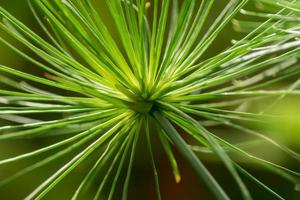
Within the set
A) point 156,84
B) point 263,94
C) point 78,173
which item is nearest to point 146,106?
point 156,84

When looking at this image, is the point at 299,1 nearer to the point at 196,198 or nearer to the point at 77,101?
the point at 77,101

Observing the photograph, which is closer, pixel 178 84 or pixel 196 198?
pixel 178 84

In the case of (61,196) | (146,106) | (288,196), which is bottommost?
(288,196)

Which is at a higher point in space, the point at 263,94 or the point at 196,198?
the point at 263,94

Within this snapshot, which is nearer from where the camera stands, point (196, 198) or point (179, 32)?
point (179, 32)

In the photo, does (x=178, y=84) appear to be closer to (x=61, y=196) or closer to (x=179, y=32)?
(x=179, y=32)

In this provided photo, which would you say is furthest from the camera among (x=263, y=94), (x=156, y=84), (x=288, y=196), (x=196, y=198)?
(x=196, y=198)

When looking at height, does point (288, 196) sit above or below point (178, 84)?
below

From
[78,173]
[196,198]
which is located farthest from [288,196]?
[78,173]

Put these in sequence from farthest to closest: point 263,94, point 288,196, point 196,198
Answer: point 196,198, point 288,196, point 263,94

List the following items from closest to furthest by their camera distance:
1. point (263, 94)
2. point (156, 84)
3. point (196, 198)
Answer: point (263, 94) < point (156, 84) < point (196, 198)
